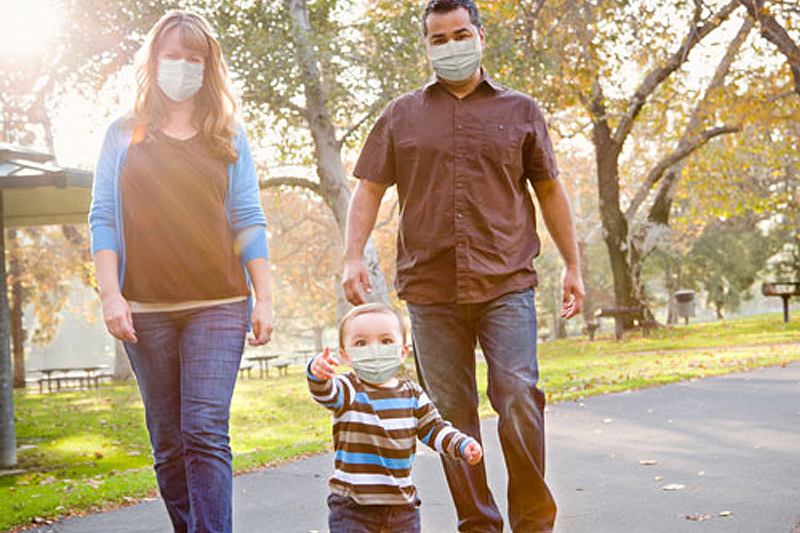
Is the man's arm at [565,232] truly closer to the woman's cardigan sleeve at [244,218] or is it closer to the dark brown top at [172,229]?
the woman's cardigan sleeve at [244,218]

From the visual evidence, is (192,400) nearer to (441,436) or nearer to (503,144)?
(441,436)

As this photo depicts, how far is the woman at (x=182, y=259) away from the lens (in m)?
3.28

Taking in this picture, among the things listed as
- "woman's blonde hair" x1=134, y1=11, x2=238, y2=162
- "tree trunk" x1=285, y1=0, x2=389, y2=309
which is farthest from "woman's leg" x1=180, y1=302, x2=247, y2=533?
"tree trunk" x1=285, y1=0, x2=389, y2=309

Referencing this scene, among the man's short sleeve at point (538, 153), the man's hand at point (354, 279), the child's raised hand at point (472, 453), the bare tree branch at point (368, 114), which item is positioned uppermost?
the bare tree branch at point (368, 114)

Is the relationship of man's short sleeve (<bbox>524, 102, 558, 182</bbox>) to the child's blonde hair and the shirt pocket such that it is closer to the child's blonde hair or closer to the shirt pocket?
the shirt pocket

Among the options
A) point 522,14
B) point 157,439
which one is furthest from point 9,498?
point 522,14

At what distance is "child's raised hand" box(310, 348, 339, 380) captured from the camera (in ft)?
9.62

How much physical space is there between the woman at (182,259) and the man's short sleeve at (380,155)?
61 cm

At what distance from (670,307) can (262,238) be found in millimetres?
43453

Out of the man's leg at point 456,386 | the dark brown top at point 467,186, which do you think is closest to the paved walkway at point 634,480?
the man's leg at point 456,386

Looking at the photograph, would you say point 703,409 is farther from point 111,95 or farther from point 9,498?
point 111,95

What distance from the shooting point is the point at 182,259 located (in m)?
3.34

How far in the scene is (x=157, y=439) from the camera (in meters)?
3.43

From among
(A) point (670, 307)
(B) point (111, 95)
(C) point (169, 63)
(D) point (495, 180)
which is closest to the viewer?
(C) point (169, 63)
